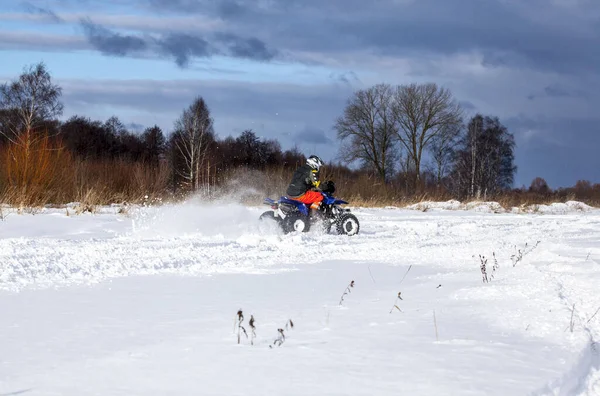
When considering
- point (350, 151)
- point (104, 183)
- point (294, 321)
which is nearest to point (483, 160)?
point (350, 151)

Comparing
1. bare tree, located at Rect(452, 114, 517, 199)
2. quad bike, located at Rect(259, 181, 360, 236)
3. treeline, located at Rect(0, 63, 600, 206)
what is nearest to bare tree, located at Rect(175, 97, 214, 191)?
treeline, located at Rect(0, 63, 600, 206)

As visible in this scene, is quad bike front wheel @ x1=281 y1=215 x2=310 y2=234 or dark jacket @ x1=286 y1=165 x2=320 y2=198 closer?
quad bike front wheel @ x1=281 y1=215 x2=310 y2=234

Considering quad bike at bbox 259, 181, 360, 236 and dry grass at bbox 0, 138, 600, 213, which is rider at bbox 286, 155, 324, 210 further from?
dry grass at bbox 0, 138, 600, 213

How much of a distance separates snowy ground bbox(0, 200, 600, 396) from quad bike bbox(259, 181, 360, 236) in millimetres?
3309

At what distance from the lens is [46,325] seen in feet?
13.9

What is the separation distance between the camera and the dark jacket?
13.1 meters

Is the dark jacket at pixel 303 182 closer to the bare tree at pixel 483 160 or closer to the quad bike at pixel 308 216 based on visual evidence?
the quad bike at pixel 308 216

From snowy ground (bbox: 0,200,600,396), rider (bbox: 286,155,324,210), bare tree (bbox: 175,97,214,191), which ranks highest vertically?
bare tree (bbox: 175,97,214,191)

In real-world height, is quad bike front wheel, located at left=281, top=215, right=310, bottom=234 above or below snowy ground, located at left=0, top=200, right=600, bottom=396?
above

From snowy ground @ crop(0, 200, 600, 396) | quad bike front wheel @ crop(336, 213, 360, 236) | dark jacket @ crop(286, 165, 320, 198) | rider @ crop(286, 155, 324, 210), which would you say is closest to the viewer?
snowy ground @ crop(0, 200, 600, 396)

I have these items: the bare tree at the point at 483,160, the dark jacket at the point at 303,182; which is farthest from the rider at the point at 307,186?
the bare tree at the point at 483,160

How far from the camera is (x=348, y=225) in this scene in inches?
506

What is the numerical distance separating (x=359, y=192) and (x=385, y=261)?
23.7m

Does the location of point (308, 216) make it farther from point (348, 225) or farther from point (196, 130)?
point (196, 130)
